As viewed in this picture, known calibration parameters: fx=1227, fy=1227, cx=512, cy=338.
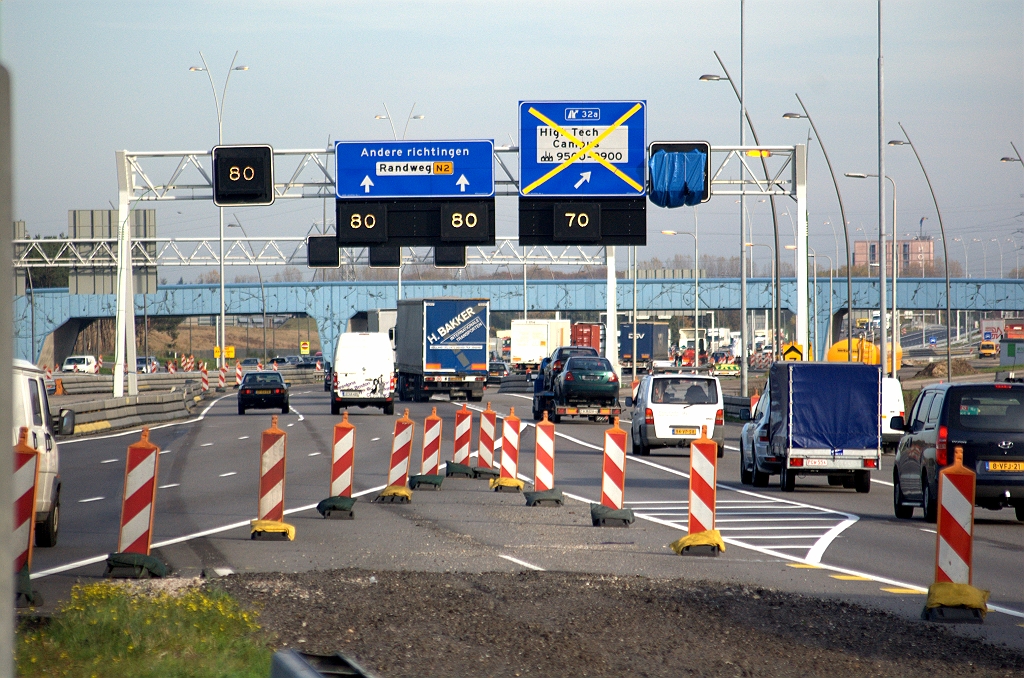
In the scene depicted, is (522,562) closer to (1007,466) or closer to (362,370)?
(1007,466)

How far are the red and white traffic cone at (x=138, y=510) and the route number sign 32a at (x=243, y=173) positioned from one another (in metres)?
21.4

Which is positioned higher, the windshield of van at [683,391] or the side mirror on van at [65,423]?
the side mirror on van at [65,423]

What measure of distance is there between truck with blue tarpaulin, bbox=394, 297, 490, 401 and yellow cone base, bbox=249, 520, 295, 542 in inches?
1580

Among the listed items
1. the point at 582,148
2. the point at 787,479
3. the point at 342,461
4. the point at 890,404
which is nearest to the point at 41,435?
the point at 342,461

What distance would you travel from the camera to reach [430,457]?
20484 millimetres

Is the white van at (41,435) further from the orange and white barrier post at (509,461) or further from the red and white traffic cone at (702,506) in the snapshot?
the orange and white barrier post at (509,461)

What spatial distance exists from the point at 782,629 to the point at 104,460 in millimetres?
20424

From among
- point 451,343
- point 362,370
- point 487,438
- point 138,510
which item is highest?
point 451,343

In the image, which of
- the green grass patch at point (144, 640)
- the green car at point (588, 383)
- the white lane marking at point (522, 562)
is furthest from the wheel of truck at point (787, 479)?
the green car at point (588, 383)

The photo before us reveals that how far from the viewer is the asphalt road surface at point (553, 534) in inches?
435

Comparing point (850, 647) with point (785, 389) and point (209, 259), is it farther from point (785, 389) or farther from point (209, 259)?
point (209, 259)

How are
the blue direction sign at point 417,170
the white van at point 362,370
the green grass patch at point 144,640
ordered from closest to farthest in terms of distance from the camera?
the green grass patch at point 144,640 → the blue direction sign at point 417,170 → the white van at point 362,370

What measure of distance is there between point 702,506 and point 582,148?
65.3ft

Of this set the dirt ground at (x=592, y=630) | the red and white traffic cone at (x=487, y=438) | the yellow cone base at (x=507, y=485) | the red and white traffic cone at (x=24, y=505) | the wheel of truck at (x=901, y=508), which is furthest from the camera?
the red and white traffic cone at (x=487, y=438)
